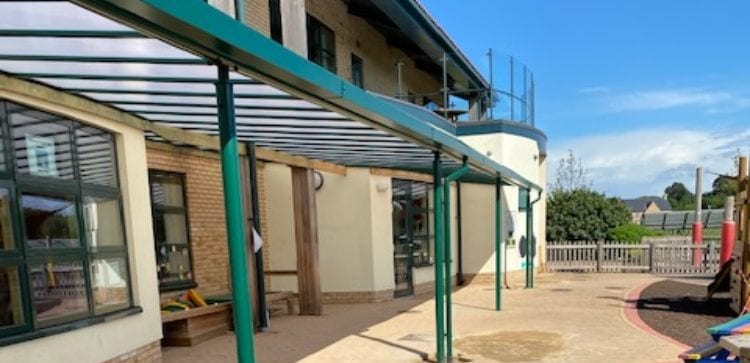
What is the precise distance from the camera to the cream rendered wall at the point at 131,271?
4.19 metres

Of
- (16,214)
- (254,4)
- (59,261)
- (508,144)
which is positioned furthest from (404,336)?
(508,144)

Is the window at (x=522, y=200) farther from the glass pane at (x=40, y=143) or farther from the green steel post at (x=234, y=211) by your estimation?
the green steel post at (x=234, y=211)

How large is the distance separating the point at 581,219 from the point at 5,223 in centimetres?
1887

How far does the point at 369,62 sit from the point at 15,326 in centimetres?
1100

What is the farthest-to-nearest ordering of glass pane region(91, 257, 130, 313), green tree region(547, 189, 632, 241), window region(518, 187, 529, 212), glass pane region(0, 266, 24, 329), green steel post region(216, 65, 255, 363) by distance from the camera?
green tree region(547, 189, 632, 241) → window region(518, 187, 529, 212) → glass pane region(91, 257, 130, 313) → glass pane region(0, 266, 24, 329) → green steel post region(216, 65, 255, 363)

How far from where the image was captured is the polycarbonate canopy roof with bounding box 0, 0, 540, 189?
8.63 ft

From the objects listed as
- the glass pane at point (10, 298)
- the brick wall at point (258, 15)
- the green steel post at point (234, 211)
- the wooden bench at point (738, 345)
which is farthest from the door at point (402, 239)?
the green steel post at point (234, 211)

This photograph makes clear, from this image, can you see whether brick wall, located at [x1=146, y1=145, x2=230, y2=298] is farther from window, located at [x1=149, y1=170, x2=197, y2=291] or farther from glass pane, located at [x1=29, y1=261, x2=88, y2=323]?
glass pane, located at [x1=29, y1=261, x2=88, y2=323]

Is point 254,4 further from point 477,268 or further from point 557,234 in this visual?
point 557,234

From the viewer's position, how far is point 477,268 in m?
13.1

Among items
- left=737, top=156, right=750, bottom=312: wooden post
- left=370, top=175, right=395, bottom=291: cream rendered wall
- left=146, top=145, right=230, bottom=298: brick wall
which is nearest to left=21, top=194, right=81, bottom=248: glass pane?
left=146, top=145, right=230, bottom=298: brick wall

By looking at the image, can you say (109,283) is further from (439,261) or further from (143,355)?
(439,261)

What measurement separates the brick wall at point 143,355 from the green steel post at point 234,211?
282 cm

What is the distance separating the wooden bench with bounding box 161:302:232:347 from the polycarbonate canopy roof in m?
2.49
